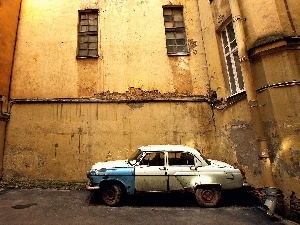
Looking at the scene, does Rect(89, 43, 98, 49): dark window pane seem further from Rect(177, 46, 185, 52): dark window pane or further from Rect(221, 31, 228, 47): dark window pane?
Rect(221, 31, 228, 47): dark window pane

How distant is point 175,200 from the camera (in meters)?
6.14

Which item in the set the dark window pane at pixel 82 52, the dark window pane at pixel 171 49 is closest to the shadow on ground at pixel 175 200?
the dark window pane at pixel 82 52

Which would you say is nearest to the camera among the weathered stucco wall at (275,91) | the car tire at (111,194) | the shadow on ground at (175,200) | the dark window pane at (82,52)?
the weathered stucco wall at (275,91)

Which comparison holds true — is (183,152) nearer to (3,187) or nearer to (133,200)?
(133,200)

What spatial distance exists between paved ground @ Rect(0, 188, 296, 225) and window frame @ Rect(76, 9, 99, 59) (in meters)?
5.56

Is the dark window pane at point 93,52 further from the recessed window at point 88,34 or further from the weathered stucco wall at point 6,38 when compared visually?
the weathered stucco wall at point 6,38

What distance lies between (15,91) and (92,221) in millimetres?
6270

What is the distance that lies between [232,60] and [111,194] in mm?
5681

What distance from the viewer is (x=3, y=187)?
7.21 meters

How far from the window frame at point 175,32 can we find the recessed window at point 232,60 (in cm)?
173

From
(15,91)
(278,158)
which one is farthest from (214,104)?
(15,91)

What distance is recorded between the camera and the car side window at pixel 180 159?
19.1ft

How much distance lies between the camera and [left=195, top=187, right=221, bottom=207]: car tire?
5.62 meters

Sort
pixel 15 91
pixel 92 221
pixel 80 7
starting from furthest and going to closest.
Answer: pixel 80 7
pixel 15 91
pixel 92 221
